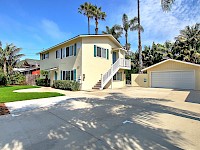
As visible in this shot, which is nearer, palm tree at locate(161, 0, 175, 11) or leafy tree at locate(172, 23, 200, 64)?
palm tree at locate(161, 0, 175, 11)

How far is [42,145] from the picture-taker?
354cm

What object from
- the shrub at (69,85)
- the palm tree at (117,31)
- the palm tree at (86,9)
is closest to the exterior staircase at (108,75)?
the shrub at (69,85)

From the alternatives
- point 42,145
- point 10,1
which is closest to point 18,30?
point 10,1

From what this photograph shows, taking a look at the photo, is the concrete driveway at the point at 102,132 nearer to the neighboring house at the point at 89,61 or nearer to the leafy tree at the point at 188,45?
the neighboring house at the point at 89,61

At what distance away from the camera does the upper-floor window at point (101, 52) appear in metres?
18.0

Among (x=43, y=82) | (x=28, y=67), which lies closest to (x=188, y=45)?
(x=43, y=82)

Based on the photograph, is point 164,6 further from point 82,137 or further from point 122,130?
point 82,137

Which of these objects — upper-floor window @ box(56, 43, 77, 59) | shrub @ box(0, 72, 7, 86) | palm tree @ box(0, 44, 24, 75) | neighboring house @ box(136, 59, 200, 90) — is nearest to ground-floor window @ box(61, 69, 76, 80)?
upper-floor window @ box(56, 43, 77, 59)

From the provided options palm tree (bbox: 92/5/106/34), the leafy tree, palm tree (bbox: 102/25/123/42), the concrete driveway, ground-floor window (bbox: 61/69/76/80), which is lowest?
the concrete driveway

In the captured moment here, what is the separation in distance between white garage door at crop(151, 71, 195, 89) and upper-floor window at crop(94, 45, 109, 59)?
24.7ft

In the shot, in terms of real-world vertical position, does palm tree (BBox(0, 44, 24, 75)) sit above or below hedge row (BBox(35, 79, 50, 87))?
above

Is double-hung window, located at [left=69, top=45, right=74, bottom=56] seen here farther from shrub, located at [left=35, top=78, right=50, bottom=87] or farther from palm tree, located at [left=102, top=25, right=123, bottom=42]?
palm tree, located at [left=102, top=25, right=123, bottom=42]

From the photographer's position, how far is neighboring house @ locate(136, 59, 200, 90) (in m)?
17.4

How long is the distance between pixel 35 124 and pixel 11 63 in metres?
26.2
